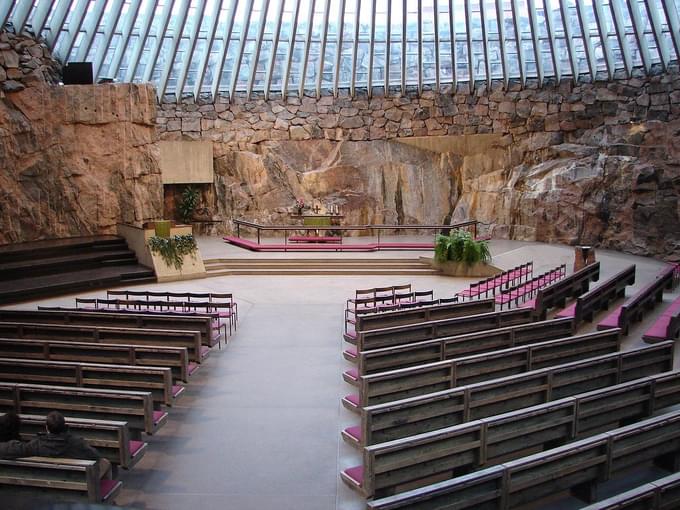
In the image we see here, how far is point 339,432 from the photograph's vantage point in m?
6.42

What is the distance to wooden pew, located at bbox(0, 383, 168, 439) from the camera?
5656mm

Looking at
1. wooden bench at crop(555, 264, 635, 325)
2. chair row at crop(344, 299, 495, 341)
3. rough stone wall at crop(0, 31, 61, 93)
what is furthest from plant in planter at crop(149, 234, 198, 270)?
wooden bench at crop(555, 264, 635, 325)

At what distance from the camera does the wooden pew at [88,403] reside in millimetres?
5656

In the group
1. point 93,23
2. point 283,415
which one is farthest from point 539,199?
point 283,415

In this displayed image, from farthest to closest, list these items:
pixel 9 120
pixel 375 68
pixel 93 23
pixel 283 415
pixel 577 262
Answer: pixel 375 68, pixel 93 23, pixel 9 120, pixel 577 262, pixel 283 415

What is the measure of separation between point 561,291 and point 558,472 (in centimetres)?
694

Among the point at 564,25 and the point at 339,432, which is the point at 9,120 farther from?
the point at 564,25

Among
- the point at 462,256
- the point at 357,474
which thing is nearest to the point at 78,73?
the point at 462,256

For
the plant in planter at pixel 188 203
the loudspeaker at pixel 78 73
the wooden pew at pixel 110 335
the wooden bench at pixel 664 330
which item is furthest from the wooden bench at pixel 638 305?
the plant in planter at pixel 188 203

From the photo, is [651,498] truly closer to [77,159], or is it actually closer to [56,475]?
[56,475]

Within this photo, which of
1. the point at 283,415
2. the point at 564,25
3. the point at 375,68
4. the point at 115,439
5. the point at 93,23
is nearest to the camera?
the point at 115,439

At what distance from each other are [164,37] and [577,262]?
46.2 ft

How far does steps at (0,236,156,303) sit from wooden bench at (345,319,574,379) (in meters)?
8.24

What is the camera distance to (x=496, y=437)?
5066 mm
